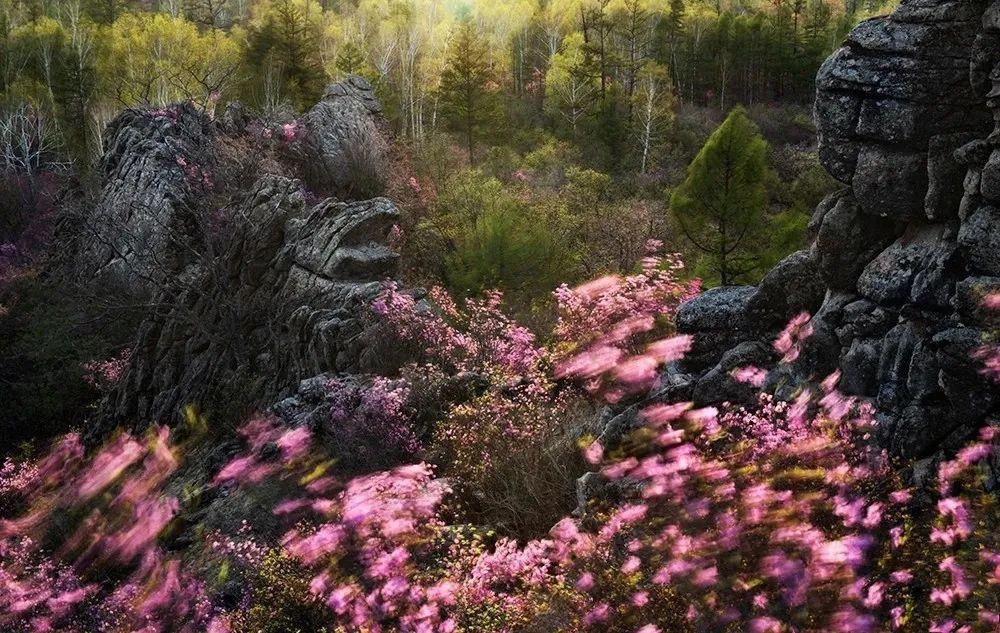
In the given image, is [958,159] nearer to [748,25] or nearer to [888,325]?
[888,325]

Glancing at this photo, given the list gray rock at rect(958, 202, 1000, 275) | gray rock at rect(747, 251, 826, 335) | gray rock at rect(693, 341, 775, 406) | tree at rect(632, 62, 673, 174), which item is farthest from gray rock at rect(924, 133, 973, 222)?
tree at rect(632, 62, 673, 174)

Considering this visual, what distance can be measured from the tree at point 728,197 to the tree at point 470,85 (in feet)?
73.8

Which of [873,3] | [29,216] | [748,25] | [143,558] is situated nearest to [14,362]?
[143,558]

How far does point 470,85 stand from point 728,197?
25.0m

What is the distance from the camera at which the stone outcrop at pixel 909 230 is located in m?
5.71

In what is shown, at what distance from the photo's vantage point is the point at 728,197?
666 inches

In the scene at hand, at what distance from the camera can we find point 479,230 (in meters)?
18.8

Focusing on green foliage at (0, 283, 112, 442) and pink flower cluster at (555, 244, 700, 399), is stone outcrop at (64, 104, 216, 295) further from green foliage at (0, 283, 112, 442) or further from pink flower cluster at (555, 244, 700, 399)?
pink flower cluster at (555, 244, 700, 399)

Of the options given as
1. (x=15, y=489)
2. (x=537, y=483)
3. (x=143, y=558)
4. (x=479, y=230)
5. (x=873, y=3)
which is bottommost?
(x=15, y=489)

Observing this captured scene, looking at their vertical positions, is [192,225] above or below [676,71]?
below

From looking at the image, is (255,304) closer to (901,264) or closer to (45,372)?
(45,372)

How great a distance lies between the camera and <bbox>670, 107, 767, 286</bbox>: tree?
54.2 ft

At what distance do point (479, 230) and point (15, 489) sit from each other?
Answer: 12198 mm

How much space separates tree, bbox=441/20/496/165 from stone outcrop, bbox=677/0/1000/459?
3237cm
